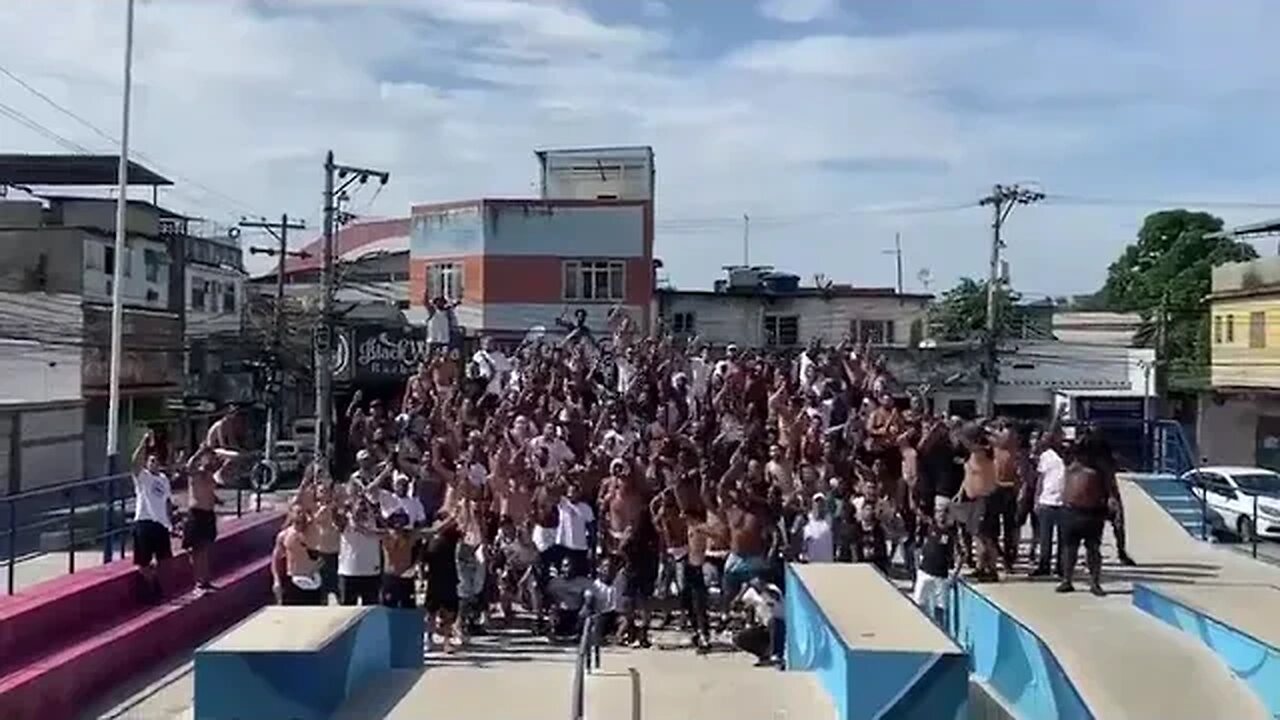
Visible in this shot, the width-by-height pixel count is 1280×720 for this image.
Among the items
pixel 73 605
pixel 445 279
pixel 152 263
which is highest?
pixel 152 263

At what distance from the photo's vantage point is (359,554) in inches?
557

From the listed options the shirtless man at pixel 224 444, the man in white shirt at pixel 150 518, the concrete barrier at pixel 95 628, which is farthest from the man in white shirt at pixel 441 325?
the man in white shirt at pixel 150 518

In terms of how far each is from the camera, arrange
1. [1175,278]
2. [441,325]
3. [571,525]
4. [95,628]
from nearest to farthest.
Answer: [95,628], [571,525], [441,325], [1175,278]

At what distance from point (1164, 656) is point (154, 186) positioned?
146ft

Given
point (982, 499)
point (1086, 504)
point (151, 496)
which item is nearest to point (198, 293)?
point (151, 496)

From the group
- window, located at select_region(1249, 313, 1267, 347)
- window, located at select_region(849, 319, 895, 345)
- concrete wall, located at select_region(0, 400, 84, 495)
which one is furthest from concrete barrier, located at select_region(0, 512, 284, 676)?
window, located at select_region(849, 319, 895, 345)

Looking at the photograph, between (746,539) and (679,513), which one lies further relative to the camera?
(679,513)

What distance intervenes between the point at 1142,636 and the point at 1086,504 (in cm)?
223

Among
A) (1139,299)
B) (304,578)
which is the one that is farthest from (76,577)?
(1139,299)

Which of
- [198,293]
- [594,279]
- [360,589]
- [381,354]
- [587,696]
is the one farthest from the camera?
[198,293]

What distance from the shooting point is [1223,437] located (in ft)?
154

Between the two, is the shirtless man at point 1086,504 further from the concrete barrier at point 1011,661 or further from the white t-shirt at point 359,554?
the white t-shirt at point 359,554

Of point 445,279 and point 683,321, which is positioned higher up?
point 445,279

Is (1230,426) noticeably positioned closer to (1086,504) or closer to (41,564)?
(1086,504)
